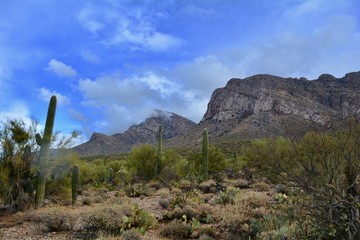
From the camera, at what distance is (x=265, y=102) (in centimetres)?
11525

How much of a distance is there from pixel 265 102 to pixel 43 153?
105m

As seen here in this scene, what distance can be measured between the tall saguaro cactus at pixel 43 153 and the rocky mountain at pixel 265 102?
7038 centimetres

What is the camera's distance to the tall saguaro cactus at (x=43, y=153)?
1488cm

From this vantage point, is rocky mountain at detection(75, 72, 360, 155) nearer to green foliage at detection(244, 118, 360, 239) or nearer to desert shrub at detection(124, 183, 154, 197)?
desert shrub at detection(124, 183, 154, 197)

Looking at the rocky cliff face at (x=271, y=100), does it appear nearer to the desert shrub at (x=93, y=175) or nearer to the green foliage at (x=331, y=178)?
the desert shrub at (x=93, y=175)

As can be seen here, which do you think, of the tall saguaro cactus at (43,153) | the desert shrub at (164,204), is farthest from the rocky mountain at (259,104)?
the tall saguaro cactus at (43,153)

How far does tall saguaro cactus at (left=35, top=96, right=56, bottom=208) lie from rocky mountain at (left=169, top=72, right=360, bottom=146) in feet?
231

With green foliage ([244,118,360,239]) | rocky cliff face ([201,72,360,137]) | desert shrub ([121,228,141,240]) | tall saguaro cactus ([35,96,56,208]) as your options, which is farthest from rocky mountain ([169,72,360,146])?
desert shrub ([121,228,141,240])

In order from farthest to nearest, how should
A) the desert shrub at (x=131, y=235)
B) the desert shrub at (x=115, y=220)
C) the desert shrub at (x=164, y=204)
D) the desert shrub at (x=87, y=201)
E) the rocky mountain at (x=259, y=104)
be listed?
the rocky mountain at (x=259, y=104) < the desert shrub at (x=87, y=201) < the desert shrub at (x=164, y=204) < the desert shrub at (x=115, y=220) < the desert shrub at (x=131, y=235)

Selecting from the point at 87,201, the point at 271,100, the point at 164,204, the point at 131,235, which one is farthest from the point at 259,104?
the point at 131,235

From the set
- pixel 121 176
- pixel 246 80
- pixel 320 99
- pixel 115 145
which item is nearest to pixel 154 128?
pixel 115 145

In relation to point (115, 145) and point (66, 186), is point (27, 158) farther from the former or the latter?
point (115, 145)

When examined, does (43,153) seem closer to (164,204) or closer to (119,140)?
(164,204)

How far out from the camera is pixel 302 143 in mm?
9820
